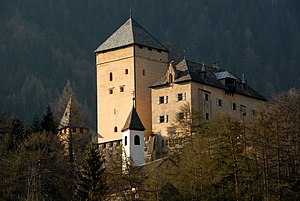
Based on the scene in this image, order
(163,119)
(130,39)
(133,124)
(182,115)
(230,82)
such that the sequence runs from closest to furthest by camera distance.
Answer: (133,124) < (182,115) < (163,119) < (230,82) < (130,39)

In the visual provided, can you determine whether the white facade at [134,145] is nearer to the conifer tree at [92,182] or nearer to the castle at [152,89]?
the castle at [152,89]

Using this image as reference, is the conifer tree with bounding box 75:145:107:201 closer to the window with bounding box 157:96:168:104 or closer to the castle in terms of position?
the castle

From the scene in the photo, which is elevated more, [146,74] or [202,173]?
[146,74]

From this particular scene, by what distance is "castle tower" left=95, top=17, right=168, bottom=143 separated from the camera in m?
83.2

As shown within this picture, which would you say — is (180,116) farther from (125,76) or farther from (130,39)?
(130,39)

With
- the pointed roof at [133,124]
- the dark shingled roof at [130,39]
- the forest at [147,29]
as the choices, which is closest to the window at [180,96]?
the dark shingled roof at [130,39]

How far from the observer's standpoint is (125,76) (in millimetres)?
83938

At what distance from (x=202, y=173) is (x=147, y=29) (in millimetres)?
129514

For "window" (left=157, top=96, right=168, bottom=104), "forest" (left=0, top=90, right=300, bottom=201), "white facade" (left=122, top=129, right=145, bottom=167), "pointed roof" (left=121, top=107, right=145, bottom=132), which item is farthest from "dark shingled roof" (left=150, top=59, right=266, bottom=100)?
"forest" (left=0, top=90, right=300, bottom=201)

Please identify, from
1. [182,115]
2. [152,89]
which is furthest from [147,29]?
[182,115]

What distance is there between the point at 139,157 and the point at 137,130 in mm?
2445

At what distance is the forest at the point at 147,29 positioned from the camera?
167m

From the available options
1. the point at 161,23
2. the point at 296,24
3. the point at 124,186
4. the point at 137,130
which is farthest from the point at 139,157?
the point at 296,24

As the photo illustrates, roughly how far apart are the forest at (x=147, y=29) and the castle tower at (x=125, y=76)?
69501 millimetres
